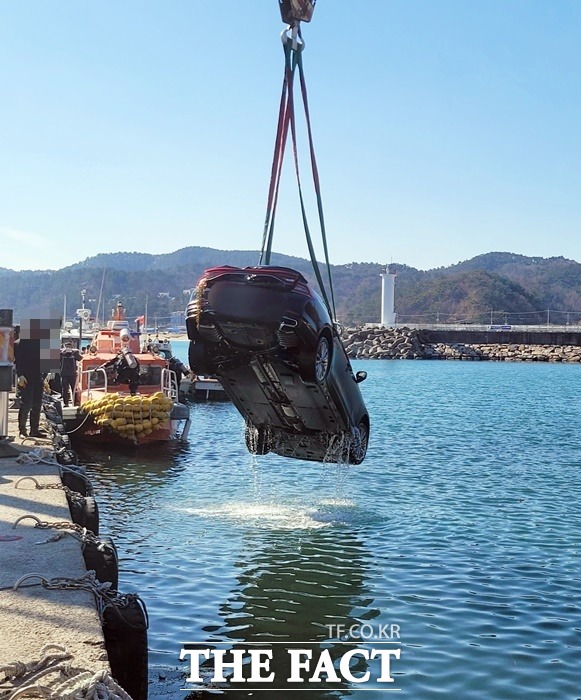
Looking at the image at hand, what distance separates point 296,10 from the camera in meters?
9.14

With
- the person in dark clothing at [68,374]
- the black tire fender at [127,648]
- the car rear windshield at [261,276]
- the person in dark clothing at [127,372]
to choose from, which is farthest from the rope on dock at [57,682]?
the person in dark clothing at [68,374]

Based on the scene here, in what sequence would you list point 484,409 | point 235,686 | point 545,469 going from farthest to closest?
point 484,409, point 545,469, point 235,686

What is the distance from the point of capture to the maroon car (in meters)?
9.05

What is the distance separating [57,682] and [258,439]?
7.45m

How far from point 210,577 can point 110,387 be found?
12105mm

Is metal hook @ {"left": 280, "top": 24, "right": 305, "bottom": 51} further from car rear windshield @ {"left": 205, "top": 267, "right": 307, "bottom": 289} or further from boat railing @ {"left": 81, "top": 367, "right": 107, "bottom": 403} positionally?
boat railing @ {"left": 81, "top": 367, "right": 107, "bottom": 403}

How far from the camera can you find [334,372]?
403 inches

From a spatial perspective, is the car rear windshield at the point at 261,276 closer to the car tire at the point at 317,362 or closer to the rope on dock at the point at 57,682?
the car tire at the point at 317,362

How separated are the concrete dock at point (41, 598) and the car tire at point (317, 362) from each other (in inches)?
109

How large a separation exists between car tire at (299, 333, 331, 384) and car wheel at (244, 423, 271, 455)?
208cm

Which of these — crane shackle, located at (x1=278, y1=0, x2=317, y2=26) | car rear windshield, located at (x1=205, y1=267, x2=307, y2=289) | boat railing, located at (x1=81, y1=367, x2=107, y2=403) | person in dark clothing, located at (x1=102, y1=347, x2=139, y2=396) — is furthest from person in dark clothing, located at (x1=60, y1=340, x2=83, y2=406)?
crane shackle, located at (x1=278, y1=0, x2=317, y2=26)

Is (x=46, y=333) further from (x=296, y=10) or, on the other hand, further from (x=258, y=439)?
(x=296, y=10)

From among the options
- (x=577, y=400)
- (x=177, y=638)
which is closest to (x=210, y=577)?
(x=177, y=638)

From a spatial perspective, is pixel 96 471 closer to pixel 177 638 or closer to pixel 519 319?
pixel 177 638
